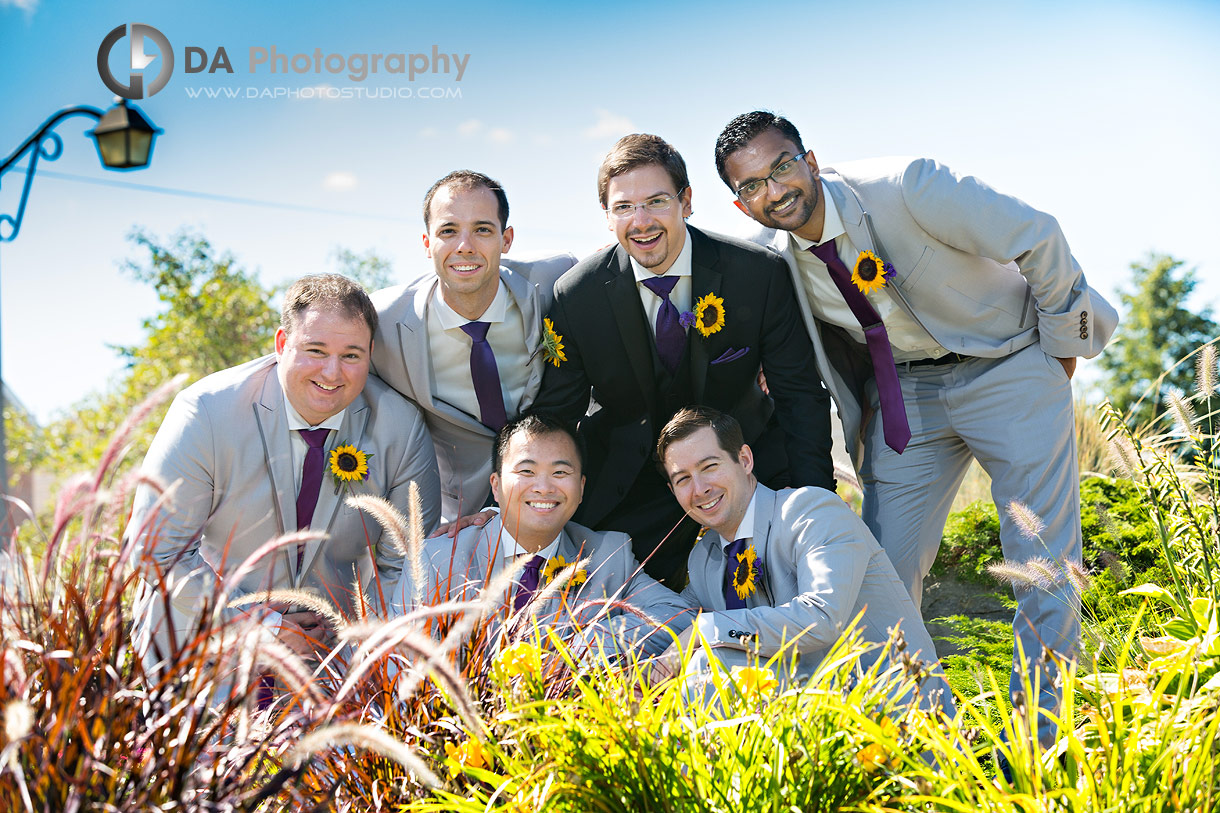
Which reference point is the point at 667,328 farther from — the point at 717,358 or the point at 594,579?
the point at 594,579

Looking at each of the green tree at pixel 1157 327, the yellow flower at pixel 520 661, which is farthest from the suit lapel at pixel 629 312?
the green tree at pixel 1157 327

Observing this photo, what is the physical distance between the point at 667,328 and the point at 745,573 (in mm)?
1352

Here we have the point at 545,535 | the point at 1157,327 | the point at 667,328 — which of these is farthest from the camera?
the point at 1157,327

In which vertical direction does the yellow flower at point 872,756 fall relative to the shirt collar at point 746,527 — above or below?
below

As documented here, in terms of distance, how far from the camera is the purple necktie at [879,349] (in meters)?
4.73

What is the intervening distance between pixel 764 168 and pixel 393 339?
2.07 metres

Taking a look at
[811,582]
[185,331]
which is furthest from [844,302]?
[185,331]

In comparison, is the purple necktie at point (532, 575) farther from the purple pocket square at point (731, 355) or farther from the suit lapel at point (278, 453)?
the purple pocket square at point (731, 355)

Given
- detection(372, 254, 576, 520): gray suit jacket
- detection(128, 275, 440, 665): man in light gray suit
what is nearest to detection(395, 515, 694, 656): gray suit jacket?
detection(128, 275, 440, 665): man in light gray suit

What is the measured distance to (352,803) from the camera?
2293mm

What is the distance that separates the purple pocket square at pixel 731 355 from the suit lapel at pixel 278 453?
2.11 m

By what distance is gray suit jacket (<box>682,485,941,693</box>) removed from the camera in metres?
3.65

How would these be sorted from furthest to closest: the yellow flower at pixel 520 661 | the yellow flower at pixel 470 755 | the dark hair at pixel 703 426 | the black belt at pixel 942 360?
the black belt at pixel 942 360
the dark hair at pixel 703 426
the yellow flower at pixel 520 661
the yellow flower at pixel 470 755

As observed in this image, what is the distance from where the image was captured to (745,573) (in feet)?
13.6
